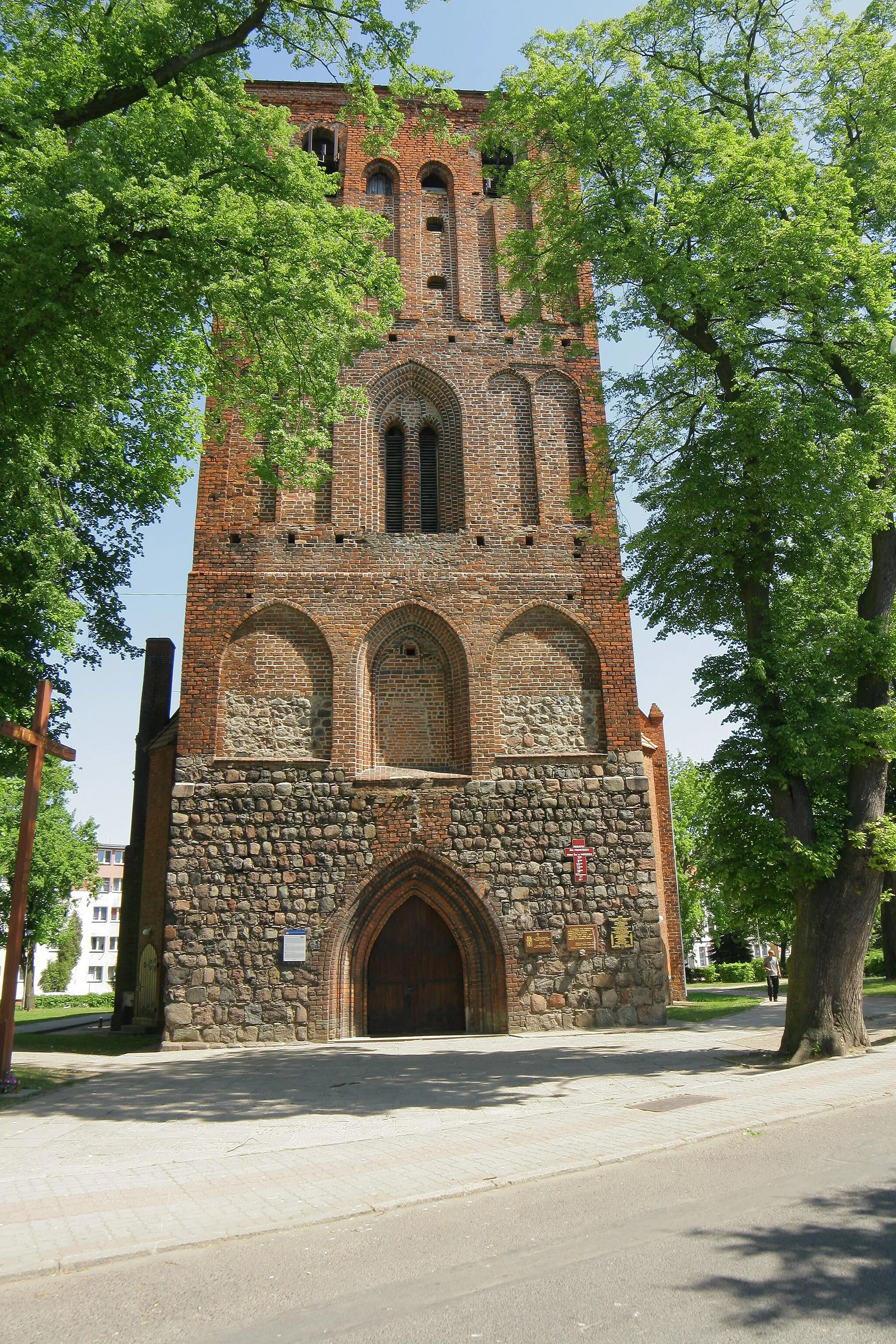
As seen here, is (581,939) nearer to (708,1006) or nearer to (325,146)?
(708,1006)

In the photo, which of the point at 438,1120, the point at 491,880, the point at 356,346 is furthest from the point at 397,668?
the point at 438,1120

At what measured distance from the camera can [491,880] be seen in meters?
14.8

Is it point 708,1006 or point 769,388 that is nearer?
point 769,388

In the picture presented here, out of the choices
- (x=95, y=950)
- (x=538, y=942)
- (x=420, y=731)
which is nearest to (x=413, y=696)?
(x=420, y=731)

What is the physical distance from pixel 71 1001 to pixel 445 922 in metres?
39.9

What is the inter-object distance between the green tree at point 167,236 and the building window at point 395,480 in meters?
3.91

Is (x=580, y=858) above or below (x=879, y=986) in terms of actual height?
above

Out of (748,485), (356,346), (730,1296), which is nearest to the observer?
(730,1296)

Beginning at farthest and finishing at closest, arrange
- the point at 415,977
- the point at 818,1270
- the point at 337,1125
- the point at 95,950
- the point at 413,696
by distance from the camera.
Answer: the point at 95,950
the point at 413,696
the point at 415,977
the point at 337,1125
the point at 818,1270

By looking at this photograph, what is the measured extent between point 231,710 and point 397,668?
3.07m

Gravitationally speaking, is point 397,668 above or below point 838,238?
below

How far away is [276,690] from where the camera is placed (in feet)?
51.2

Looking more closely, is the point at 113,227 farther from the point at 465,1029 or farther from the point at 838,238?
the point at 465,1029

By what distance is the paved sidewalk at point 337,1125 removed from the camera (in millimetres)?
5375
